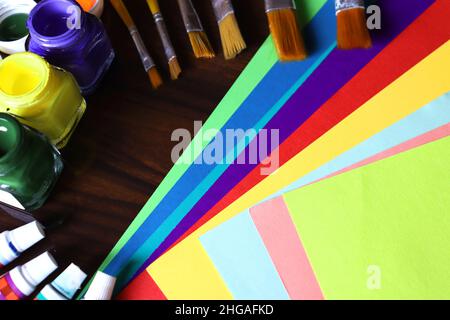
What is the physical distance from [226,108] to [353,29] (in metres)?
0.17

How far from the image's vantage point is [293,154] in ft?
2.00

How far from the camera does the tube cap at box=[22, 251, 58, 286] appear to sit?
546mm

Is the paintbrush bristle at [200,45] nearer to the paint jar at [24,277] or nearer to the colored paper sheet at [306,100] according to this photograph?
the colored paper sheet at [306,100]

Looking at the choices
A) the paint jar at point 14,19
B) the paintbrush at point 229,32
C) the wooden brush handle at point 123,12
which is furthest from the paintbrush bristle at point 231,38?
the paint jar at point 14,19

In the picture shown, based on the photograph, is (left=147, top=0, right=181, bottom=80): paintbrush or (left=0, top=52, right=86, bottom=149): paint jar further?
(left=147, top=0, right=181, bottom=80): paintbrush

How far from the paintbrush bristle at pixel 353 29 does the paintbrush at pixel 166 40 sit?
0.20 meters

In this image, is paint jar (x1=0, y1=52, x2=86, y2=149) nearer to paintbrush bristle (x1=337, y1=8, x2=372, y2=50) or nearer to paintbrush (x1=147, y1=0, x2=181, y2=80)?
paintbrush (x1=147, y1=0, x2=181, y2=80)

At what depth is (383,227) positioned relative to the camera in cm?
58

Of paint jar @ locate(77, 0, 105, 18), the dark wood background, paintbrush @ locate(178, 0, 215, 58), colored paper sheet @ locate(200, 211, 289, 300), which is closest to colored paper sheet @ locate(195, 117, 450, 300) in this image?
colored paper sheet @ locate(200, 211, 289, 300)

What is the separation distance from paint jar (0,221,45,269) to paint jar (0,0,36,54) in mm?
221

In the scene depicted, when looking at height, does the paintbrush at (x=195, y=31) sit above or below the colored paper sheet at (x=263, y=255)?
above

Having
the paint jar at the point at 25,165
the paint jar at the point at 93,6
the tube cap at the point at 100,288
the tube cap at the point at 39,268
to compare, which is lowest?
the tube cap at the point at 100,288

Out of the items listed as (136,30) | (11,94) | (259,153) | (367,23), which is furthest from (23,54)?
(367,23)

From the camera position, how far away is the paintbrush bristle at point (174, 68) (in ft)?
2.11
